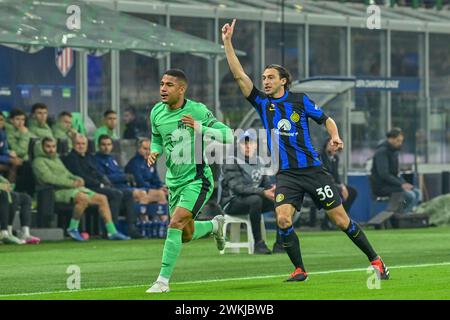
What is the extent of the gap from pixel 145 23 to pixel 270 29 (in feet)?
22.8

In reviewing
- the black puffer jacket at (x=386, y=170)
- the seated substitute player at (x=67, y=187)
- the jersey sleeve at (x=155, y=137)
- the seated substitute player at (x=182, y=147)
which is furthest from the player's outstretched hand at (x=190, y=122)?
A: the black puffer jacket at (x=386, y=170)

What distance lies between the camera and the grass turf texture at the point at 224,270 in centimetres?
1330

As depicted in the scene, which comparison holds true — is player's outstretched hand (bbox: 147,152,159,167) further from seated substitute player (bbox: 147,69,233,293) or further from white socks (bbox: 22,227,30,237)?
white socks (bbox: 22,227,30,237)

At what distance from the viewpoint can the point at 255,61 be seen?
1312 inches

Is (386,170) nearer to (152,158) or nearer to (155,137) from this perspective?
(155,137)

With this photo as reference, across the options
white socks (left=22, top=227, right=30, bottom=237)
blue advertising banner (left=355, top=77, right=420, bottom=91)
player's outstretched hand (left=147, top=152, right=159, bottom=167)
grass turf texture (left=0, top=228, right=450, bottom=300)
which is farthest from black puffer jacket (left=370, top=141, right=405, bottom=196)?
player's outstretched hand (left=147, top=152, right=159, bottom=167)

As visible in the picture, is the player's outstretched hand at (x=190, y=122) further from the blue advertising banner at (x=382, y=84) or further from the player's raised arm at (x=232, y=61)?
the blue advertising banner at (x=382, y=84)

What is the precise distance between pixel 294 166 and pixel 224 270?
2.72 m

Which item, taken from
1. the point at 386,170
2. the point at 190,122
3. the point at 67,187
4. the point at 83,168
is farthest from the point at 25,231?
the point at 190,122

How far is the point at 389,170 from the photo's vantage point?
1093 inches

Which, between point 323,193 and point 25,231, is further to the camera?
point 25,231
